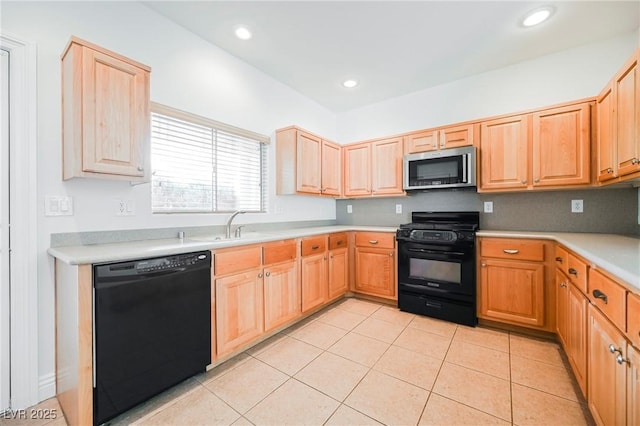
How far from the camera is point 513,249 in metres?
2.51

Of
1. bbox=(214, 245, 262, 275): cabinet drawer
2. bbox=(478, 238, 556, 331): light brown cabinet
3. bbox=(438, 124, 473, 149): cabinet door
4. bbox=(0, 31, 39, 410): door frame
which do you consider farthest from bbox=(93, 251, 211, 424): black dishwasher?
bbox=(438, 124, 473, 149): cabinet door

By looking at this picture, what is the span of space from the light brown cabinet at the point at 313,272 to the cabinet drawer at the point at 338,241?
12 centimetres

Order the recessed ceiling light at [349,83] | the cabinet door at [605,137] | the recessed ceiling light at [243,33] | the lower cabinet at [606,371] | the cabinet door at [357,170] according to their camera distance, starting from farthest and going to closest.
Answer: the cabinet door at [357,170] → the recessed ceiling light at [349,83] → the recessed ceiling light at [243,33] → the cabinet door at [605,137] → the lower cabinet at [606,371]

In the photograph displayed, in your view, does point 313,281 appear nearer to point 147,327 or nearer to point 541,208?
point 147,327

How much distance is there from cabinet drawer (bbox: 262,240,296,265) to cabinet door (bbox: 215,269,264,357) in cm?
14

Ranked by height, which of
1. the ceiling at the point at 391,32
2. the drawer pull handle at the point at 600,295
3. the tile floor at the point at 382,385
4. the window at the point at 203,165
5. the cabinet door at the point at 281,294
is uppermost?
the ceiling at the point at 391,32

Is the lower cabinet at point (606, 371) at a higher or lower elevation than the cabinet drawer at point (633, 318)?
lower

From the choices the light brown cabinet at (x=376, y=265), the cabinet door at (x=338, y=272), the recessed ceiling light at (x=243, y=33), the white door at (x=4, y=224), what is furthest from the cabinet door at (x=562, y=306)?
the white door at (x=4, y=224)

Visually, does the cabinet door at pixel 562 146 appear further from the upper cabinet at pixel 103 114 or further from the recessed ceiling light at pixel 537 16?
the upper cabinet at pixel 103 114

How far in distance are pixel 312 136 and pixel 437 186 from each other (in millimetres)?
1617

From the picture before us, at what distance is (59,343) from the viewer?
1.65 m

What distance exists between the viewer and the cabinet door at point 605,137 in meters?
2.05

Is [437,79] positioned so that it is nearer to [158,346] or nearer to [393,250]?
[393,250]

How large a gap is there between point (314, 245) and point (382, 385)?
1461 mm
